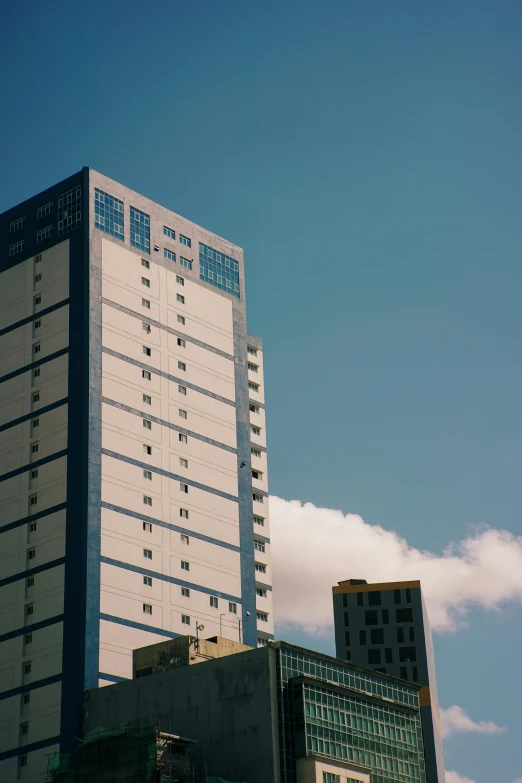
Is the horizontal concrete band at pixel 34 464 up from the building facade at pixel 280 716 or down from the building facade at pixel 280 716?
up

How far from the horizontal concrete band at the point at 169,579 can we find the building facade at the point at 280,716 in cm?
→ 1285

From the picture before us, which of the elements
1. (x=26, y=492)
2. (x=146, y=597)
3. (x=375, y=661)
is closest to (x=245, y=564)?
(x=146, y=597)

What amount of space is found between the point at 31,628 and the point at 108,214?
4109 centimetres

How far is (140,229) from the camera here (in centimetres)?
12962

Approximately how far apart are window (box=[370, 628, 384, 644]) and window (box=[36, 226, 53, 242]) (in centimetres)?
8702

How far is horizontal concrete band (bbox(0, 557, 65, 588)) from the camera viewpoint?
113000 millimetres

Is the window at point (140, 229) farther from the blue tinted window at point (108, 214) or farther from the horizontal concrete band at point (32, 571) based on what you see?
the horizontal concrete band at point (32, 571)

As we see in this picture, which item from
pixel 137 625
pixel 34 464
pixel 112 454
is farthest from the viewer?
pixel 34 464

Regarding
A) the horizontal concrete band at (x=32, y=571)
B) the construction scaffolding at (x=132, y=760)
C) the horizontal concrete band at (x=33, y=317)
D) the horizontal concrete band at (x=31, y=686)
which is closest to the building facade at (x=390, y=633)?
the horizontal concrete band at (x=32, y=571)

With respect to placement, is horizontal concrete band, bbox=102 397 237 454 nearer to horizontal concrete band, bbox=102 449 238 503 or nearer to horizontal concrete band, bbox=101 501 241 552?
horizontal concrete band, bbox=102 449 238 503

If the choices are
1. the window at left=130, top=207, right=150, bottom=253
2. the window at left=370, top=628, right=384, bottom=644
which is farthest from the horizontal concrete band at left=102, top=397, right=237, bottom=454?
the window at left=370, top=628, right=384, bottom=644

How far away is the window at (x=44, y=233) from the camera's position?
12795 cm

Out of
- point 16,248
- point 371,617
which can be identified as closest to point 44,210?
point 16,248

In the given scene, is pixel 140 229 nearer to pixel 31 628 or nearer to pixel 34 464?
pixel 34 464
